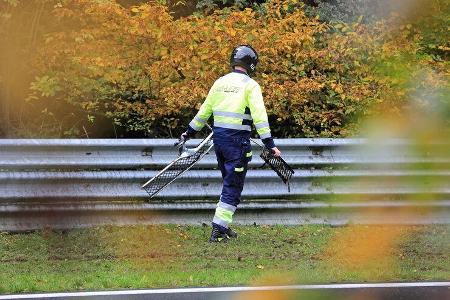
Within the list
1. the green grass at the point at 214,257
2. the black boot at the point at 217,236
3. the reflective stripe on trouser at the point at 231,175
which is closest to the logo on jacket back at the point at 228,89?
the reflective stripe on trouser at the point at 231,175

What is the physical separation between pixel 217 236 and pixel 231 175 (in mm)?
593

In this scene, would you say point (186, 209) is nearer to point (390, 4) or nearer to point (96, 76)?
point (96, 76)

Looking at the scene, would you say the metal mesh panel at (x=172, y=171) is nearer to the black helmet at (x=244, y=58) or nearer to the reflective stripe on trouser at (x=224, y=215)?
the reflective stripe on trouser at (x=224, y=215)

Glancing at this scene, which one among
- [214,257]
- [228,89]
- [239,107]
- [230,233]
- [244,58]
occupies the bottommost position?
[230,233]

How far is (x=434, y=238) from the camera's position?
8.55 m

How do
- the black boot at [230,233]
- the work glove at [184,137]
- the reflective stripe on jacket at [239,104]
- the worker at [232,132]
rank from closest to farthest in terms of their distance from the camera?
1. the reflective stripe on jacket at [239,104]
2. the worker at [232,132]
3. the black boot at [230,233]
4. the work glove at [184,137]

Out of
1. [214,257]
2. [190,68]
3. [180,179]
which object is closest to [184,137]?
[180,179]

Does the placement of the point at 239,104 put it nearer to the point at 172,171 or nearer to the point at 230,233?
the point at 172,171

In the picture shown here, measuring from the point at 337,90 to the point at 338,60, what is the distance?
648 mm

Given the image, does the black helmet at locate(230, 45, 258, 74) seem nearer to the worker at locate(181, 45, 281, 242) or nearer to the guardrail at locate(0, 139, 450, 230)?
the worker at locate(181, 45, 281, 242)

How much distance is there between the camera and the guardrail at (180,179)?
823 cm

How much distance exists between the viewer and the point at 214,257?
7527 millimetres

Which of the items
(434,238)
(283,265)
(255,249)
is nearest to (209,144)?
(255,249)

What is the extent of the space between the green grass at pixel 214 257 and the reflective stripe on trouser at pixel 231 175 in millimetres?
285
